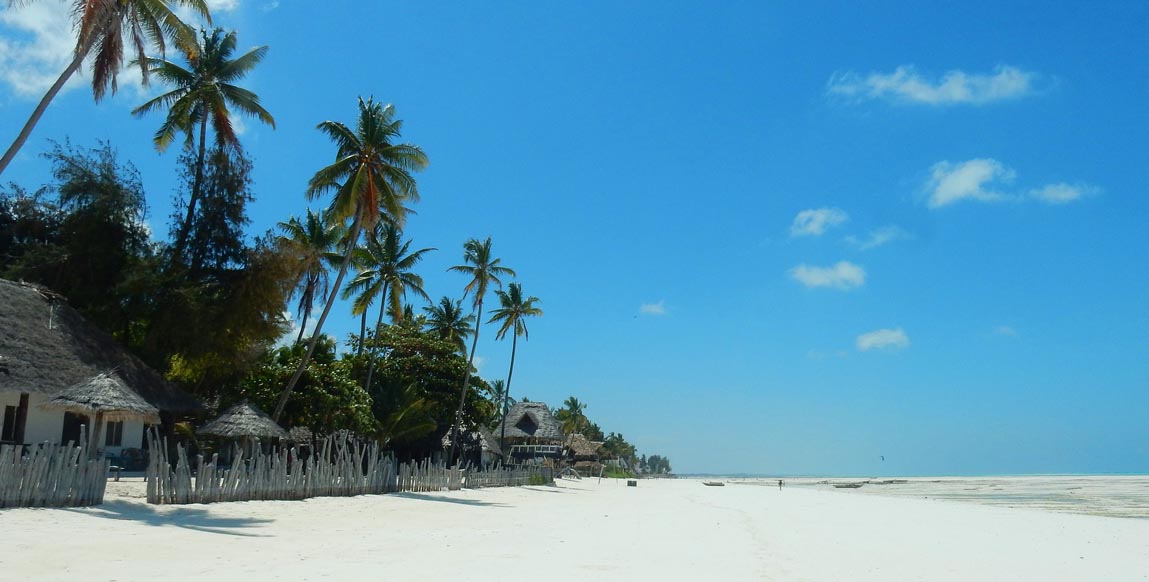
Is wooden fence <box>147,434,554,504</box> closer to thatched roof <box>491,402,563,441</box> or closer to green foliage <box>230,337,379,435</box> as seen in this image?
green foliage <box>230,337,379,435</box>

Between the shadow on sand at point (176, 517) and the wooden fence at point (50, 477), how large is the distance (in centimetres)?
30

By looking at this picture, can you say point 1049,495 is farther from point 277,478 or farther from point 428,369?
point 277,478

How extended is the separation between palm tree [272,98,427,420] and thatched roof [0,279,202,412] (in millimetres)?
3528

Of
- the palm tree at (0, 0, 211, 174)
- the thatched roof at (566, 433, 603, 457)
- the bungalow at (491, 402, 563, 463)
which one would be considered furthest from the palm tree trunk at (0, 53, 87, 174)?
the thatched roof at (566, 433, 603, 457)

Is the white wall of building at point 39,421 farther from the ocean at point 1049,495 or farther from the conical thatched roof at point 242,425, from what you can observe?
the ocean at point 1049,495

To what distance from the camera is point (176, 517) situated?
484 inches

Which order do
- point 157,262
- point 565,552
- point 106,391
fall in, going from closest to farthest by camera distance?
1. point 565,552
2. point 106,391
3. point 157,262

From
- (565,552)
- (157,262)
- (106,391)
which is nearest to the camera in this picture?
(565,552)

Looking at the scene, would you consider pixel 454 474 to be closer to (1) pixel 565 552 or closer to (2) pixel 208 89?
(2) pixel 208 89

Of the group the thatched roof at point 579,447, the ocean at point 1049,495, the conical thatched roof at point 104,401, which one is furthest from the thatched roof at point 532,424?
the conical thatched roof at point 104,401

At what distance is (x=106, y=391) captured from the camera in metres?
15.2

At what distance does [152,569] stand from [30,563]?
1.13 m

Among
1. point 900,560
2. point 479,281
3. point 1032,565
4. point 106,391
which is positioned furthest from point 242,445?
point 479,281

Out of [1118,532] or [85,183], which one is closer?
[1118,532]
